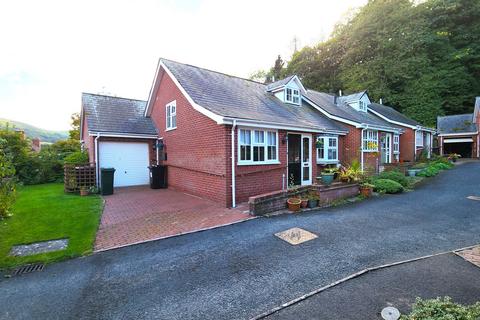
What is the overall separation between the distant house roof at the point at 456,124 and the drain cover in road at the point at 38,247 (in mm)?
36699

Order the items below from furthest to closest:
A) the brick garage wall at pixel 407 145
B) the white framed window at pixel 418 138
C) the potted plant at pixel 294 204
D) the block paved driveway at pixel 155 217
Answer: the white framed window at pixel 418 138 → the brick garage wall at pixel 407 145 → the potted plant at pixel 294 204 → the block paved driveway at pixel 155 217

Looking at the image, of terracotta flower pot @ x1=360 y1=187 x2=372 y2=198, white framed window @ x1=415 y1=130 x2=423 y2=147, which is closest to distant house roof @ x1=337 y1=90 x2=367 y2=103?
white framed window @ x1=415 y1=130 x2=423 y2=147

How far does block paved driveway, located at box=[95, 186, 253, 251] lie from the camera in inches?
250

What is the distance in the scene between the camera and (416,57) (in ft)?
94.7

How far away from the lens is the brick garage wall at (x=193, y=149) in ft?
Result: 30.2

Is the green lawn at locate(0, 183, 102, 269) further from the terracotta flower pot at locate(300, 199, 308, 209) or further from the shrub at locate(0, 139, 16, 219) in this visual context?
the terracotta flower pot at locate(300, 199, 308, 209)

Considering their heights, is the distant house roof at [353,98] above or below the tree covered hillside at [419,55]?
below

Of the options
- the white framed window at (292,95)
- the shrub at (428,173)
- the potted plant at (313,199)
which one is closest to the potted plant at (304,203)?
the potted plant at (313,199)

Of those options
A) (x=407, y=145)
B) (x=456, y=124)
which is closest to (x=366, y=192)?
(x=407, y=145)

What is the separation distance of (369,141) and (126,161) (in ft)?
52.2

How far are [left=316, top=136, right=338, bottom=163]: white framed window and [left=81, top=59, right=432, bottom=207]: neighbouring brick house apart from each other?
6 cm

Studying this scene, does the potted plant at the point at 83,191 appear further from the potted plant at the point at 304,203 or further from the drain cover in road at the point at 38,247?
the potted plant at the point at 304,203

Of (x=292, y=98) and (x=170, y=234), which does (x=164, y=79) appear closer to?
(x=292, y=98)

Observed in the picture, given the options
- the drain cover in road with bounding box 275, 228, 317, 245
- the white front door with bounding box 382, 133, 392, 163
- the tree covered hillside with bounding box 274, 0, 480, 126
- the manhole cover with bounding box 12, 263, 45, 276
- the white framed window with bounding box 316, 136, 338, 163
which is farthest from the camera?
the tree covered hillside with bounding box 274, 0, 480, 126
